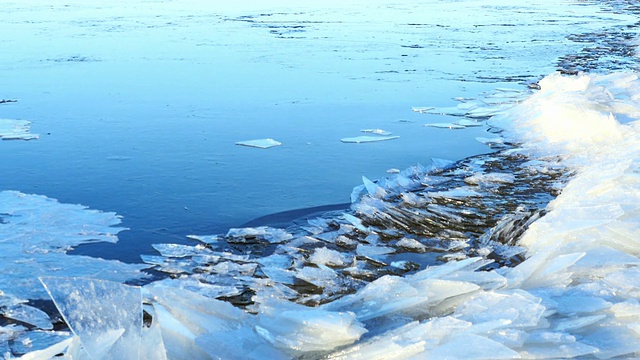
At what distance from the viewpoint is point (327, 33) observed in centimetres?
1288

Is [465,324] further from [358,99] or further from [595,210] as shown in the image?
[358,99]

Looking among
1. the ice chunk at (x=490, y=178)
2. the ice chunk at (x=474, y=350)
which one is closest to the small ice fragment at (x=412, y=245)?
the ice chunk at (x=490, y=178)

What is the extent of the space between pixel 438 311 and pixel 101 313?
1.14 metres

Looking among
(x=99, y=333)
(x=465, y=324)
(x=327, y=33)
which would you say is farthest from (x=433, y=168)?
(x=327, y=33)

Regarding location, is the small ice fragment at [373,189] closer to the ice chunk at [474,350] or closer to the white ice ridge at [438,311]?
the white ice ridge at [438,311]

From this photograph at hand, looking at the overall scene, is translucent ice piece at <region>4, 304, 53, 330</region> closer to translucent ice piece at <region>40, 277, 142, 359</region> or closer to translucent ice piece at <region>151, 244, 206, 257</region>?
translucent ice piece at <region>40, 277, 142, 359</region>

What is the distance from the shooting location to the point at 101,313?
229cm

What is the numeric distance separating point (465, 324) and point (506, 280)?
51cm

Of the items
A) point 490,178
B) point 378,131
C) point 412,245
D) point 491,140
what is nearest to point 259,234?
point 412,245

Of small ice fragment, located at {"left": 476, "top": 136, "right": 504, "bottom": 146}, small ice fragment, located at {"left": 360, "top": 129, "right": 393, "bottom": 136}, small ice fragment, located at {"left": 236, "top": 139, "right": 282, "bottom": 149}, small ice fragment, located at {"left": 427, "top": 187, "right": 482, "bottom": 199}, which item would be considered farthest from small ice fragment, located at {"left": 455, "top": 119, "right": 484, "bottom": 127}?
small ice fragment, located at {"left": 427, "top": 187, "right": 482, "bottom": 199}

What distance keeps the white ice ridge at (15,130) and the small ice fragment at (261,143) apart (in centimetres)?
161

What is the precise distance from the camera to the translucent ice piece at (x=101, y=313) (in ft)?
7.17

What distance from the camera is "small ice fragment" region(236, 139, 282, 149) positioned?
5557 mm

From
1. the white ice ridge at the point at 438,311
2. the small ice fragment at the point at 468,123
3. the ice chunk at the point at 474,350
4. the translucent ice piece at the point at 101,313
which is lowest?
the small ice fragment at the point at 468,123
